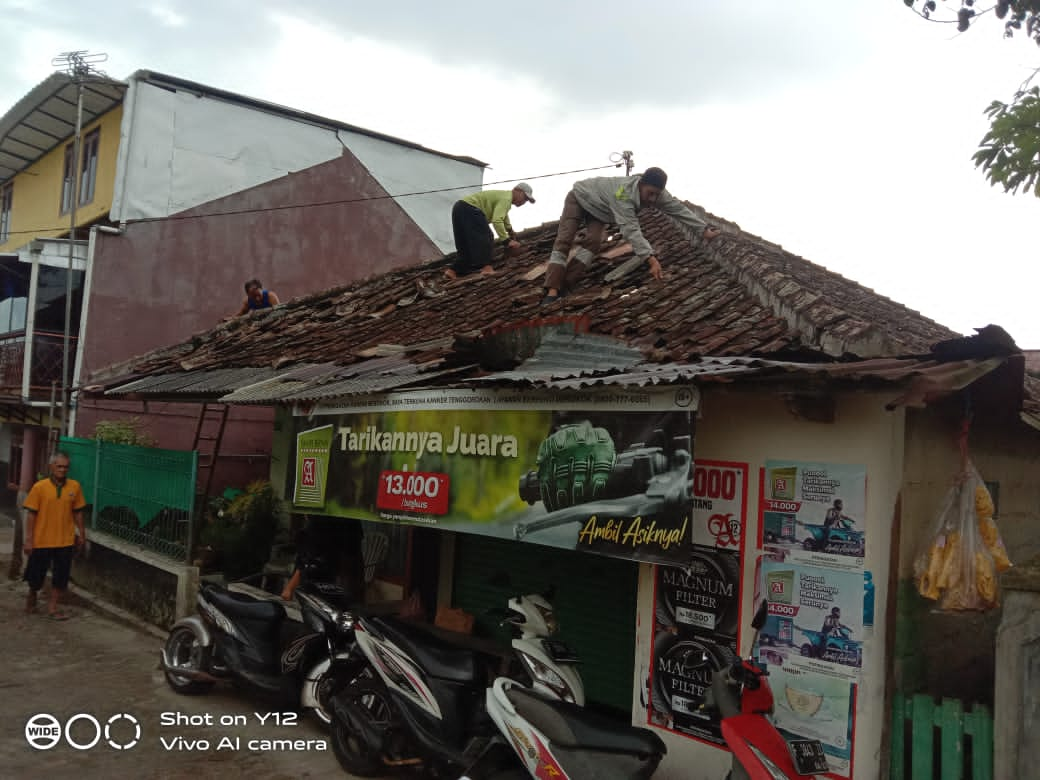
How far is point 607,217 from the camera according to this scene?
29.8ft

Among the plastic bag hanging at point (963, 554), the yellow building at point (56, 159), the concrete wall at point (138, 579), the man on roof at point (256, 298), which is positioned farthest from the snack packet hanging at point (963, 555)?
the yellow building at point (56, 159)

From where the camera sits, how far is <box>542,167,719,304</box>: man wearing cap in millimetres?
8570

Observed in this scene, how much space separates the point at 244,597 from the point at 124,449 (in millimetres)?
4693

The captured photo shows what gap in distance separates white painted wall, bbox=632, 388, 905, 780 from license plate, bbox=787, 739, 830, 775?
1.34 ft

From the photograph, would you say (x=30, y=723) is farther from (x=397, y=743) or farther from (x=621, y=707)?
(x=621, y=707)

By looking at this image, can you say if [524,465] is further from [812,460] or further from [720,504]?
[812,460]

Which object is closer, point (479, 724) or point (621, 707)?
point (479, 724)

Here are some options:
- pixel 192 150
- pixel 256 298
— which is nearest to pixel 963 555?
pixel 256 298

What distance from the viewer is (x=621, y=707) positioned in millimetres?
6539

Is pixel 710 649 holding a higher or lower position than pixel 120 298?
lower

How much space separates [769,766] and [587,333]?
3.46 m

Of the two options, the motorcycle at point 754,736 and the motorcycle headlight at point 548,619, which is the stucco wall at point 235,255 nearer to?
the motorcycle headlight at point 548,619

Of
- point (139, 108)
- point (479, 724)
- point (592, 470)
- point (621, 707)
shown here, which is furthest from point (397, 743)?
point (139, 108)

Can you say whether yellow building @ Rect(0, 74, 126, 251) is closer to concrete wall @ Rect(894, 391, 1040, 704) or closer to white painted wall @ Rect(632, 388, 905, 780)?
white painted wall @ Rect(632, 388, 905, 780)
